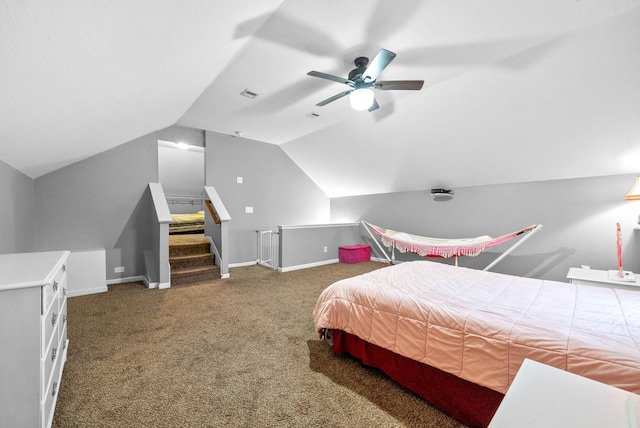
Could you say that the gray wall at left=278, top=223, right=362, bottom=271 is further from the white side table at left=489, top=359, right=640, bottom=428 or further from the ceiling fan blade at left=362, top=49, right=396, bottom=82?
the white side table at left=489, top=359, right=640, bottom=428

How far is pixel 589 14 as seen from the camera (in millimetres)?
1898

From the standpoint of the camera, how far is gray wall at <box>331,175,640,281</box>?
3086mm

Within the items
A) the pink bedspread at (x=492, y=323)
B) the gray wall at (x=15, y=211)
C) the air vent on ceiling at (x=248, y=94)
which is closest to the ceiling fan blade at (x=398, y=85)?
the air vent on ceiling at (x=248, y=94)

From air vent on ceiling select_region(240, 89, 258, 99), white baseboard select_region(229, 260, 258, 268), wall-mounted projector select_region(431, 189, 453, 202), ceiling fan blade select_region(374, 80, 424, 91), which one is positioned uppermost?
air vent on ceiling select_region(240, 89, 258, 99)

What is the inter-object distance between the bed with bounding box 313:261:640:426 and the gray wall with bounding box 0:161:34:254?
2.94m

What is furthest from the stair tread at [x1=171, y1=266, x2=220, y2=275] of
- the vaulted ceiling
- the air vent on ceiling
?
the air vent on ceiling

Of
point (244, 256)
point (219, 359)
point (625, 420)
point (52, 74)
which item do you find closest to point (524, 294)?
point (625, 420)

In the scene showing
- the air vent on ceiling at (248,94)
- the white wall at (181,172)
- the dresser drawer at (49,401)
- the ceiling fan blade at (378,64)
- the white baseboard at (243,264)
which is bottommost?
the white baseboard at (243,264)

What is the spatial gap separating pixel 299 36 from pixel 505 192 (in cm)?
365

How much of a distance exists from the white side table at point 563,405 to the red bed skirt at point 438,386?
0.81 metres

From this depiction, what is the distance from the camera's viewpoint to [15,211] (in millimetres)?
2635

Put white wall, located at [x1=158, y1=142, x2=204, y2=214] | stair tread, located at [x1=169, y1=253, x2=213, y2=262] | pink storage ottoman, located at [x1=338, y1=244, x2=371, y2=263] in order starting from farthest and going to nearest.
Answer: pink storage ottoman, located at [x1=338, y1=244, x2=371, y2=263] < white wall, located at [x1=158, y1=142, x2=204, y2=214] < stair tread, located at [x1=169, y1=253, x2=213, y2=262]

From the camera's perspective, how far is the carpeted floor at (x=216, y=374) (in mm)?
1368

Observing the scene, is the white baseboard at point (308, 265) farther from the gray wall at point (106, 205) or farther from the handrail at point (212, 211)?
the gray wall at point (106, 205)
